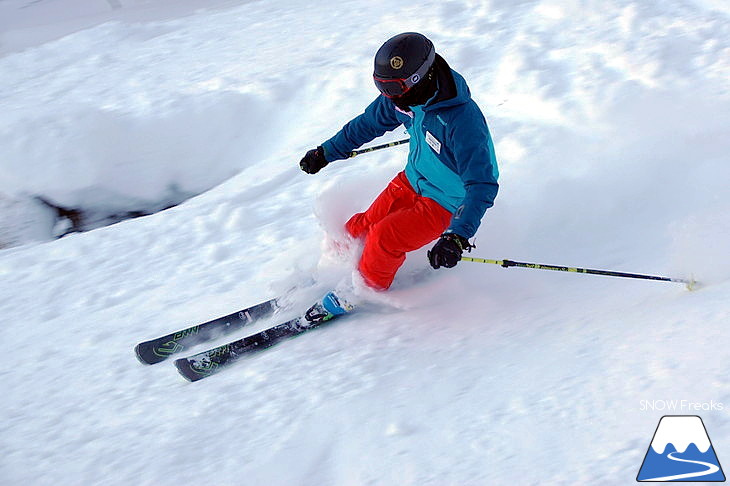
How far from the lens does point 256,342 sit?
3.29 metres

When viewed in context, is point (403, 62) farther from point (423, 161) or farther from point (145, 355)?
point (145, 355)

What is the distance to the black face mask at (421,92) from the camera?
2.92 metres

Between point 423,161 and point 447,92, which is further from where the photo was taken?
point 423,161

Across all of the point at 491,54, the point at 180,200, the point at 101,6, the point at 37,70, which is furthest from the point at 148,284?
the point at 101,6

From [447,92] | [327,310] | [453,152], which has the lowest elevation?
[327,310]

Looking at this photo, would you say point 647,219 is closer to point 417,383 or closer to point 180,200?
point 417,383

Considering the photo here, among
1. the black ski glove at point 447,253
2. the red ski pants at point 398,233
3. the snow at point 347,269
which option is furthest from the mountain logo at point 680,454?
the red ski pants at point 398,233

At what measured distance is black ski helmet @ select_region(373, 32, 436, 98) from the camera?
286cm

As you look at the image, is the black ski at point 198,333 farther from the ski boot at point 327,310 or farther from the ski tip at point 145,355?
the ski boot at point 327,310

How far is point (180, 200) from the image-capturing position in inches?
236

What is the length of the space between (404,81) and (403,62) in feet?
0.27

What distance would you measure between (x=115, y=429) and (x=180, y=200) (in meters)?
3.42

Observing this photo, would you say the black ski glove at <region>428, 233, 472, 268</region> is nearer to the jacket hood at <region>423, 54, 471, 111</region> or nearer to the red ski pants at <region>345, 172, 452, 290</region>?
the red ski pants at <region>345, 172, 452, 290</region>

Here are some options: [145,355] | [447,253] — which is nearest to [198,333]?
[145,355]
